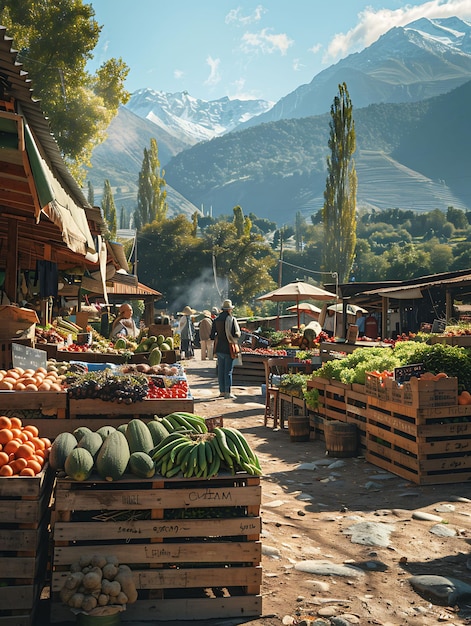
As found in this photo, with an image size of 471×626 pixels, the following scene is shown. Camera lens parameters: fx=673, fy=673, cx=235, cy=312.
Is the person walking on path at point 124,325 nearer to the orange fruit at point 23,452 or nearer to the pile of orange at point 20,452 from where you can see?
the pile of orange at point 20,452

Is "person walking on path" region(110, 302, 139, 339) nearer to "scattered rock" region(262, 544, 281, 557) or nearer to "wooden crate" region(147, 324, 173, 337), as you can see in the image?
"wooden crate" region(147, 324, 173, 337)

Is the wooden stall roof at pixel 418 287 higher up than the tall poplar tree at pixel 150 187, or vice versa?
the tall poplar tree at pixel 150 187

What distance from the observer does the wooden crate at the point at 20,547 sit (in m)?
3.85

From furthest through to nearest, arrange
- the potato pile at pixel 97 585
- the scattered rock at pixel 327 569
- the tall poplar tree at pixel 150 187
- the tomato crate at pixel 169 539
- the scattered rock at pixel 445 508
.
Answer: the tall poplar tree at pixel 150 187 < the scattered rock at pixel 445 508 < the scattered rock at pixel 327 569 < the tomato crate at pixel 169 539 < the potato pile at pixel 97 585

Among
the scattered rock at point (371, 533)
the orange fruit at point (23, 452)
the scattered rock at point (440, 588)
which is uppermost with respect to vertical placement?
the orange fruit at point (23, 452)

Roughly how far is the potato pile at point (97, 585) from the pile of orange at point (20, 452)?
0.68 meters

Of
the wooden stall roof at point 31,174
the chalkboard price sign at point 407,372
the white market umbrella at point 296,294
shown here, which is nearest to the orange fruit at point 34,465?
the wooden stall roof at point 31,174

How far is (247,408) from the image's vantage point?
13.6m

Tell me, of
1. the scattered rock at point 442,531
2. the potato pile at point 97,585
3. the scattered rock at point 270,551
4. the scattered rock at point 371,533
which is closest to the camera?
the potato pile at point 97,585

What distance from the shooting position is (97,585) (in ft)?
12.5

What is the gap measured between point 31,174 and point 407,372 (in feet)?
16.9

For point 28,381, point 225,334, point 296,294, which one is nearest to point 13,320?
point 28,381

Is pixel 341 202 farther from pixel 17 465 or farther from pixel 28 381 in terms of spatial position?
pixel 17 465

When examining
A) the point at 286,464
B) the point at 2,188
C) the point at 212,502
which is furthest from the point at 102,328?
the point at 212,502
